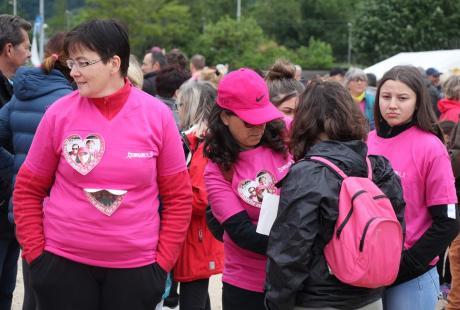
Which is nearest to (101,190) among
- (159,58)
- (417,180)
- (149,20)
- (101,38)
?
(101,38)

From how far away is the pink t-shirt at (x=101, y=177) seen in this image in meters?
3.09

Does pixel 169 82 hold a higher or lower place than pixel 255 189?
lower

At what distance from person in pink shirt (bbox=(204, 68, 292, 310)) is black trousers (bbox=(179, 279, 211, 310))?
3.23 feet

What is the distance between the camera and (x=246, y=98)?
3.52 metres

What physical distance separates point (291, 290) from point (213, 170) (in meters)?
0.90

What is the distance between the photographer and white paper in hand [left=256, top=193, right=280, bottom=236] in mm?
3180

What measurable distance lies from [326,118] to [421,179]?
80 centimetres

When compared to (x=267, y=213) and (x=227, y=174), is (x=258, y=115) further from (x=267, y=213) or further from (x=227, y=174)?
(x=267, y=213)

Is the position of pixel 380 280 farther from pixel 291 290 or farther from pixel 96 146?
pixel 96 146

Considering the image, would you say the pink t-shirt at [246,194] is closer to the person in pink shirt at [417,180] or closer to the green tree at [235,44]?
the person in pink shirt at [417,180]

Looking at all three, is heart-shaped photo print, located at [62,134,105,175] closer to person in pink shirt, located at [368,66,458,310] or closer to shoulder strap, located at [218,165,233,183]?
shoulder strap, located at [218,165,233,183]

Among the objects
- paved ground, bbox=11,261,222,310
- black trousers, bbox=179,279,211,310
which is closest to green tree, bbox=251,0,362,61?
paved ground, bbox=11,261,222,310

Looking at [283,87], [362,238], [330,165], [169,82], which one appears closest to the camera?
[362,238]

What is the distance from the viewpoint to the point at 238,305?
3545 mm
